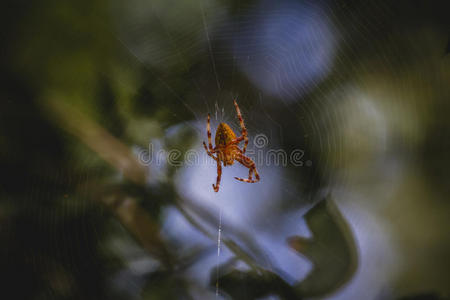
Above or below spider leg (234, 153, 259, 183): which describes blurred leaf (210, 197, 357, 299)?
below

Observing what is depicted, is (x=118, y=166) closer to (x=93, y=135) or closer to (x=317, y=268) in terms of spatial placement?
(x=93, y=135)

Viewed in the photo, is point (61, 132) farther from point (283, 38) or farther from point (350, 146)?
point (350, 146)

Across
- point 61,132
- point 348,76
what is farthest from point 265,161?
point 61,132

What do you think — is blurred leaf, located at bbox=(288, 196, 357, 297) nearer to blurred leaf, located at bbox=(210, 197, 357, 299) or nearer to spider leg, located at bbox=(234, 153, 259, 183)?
blurred leaf, located at bbox=(210, 197, 357, 299)

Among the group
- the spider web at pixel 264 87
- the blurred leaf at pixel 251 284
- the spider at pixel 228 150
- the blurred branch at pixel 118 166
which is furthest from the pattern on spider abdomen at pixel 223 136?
the blurred leaf at pixel 251 284

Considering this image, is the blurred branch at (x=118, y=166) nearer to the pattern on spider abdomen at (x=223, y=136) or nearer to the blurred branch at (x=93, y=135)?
the blurred branch at (x=93, y=135)

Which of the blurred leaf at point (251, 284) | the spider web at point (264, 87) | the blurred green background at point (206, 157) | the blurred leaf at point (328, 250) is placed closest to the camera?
the blurred green background at point (206, 157)

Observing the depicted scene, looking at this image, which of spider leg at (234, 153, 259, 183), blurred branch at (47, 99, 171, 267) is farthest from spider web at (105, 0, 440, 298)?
blurred branch at (47, 99, 171, 267)

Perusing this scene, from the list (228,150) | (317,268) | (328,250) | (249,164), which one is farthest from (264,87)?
(317,268)
